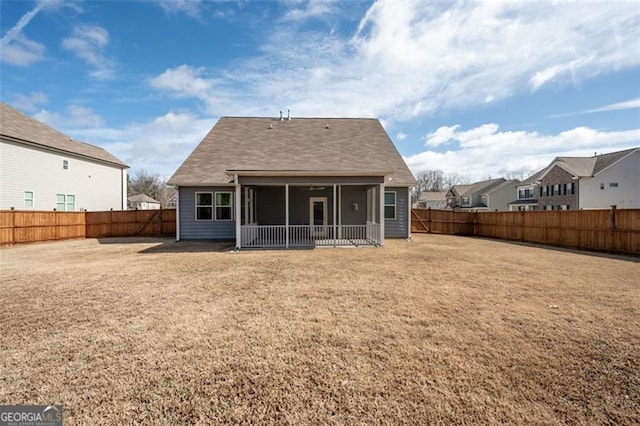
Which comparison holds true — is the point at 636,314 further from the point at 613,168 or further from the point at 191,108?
the point at 613,168

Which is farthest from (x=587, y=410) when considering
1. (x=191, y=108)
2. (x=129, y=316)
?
(x=191, y=108)

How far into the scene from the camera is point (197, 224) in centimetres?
1460

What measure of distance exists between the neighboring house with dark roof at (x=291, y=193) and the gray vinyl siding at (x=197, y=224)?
0.05 meters

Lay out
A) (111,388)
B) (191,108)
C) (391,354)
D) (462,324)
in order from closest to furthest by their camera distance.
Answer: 1. (111,388)
2. (391,354)
3. (462,324)
4. (191,108)

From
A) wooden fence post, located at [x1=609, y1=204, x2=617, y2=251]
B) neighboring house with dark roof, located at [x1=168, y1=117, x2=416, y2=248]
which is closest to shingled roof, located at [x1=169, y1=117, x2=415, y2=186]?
neighboring house with dark roof, located at [x1=168, y1=117, x2=416, y2=248]

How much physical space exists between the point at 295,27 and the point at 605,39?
35.9 ft

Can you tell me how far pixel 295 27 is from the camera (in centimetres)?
1062

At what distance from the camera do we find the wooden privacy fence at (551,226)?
11.0 meters

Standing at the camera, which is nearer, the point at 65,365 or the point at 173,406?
the point at 173,406

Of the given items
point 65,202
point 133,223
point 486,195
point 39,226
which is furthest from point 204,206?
point 486,195

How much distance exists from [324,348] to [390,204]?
12755 mm

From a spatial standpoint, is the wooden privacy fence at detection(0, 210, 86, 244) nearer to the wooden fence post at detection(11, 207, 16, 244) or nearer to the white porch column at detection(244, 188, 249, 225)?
the wooden fence post at detection(11, 207, 16, 244)

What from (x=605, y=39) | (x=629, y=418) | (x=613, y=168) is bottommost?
(x=629, y=418)

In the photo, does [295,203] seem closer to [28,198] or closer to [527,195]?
[28,198]
